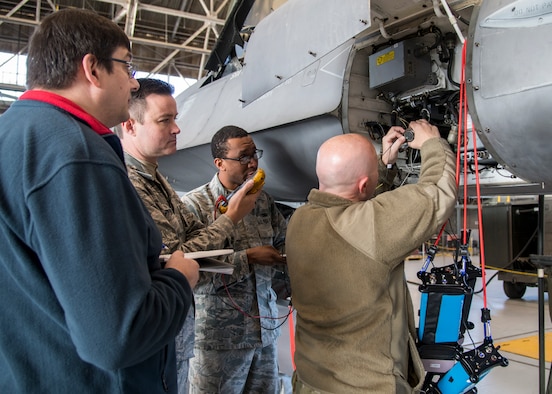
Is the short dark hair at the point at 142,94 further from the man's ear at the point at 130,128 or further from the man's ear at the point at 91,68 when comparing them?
the man's ear at the point at 91,68

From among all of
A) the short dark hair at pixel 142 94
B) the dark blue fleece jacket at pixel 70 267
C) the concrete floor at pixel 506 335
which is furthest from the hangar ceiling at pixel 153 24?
the dark blue fleece jacket at pixel 70 267

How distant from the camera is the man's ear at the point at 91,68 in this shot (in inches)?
40.3

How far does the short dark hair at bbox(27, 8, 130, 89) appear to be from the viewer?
1.01 metres

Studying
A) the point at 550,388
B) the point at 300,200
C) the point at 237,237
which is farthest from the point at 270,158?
the point at 550,388

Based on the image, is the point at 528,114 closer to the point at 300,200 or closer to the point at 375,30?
the point at 375,30

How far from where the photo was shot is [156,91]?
1866 mm

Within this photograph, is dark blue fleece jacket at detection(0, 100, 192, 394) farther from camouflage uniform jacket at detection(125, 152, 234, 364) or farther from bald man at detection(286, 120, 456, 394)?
camouflage uniform jacket at detection(125, 152, 234, 364)

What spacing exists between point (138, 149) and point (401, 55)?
143cm

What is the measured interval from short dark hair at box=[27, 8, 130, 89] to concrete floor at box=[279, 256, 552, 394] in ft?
8.37

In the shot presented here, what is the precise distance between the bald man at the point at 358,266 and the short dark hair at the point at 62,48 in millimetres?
780

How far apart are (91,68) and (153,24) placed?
14800 millimetres

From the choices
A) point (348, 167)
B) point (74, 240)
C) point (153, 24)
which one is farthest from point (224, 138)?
point (153, 24)

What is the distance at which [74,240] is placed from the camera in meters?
0.84

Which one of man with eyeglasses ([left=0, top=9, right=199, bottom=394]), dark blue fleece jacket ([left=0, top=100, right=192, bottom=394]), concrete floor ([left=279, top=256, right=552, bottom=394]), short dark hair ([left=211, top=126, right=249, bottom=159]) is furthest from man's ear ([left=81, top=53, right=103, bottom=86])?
concrete floor ([left=279, top=256, right=552, bottom=394])
